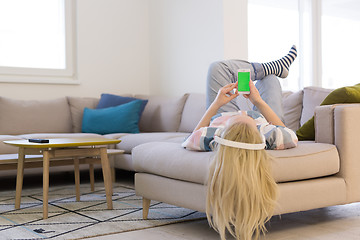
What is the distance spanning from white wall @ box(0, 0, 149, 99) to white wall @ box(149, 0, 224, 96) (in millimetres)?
143

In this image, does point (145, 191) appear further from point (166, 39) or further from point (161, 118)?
point (166, 39)

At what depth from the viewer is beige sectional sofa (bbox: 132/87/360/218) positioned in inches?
88.8

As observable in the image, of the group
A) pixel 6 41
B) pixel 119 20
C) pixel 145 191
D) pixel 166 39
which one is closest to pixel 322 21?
pixel 166 39

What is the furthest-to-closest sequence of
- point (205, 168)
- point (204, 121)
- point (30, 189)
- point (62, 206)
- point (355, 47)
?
point (355, 47) < point (30, 189) < point (62, 206) < point (204, 121) < point (205, 168)

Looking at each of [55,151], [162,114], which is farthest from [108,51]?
[55,151]

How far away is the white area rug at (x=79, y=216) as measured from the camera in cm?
245

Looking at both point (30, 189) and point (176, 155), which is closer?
point (176, 155)

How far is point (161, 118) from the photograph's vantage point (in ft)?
15.9

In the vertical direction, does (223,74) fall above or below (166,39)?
below

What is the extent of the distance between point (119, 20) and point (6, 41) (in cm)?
127

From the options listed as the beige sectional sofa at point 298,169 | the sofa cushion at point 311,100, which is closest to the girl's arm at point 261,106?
the beige sectional sofa at point 298,169

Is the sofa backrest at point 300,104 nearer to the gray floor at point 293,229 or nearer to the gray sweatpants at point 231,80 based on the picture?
the gray sweatpants at point 231,80

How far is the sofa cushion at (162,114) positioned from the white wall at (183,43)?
→ 36cm

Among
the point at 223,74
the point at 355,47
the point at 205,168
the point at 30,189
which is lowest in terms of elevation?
the point at 30,189
